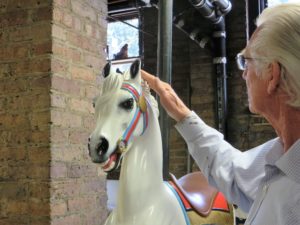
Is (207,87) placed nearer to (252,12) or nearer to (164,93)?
(252,12)

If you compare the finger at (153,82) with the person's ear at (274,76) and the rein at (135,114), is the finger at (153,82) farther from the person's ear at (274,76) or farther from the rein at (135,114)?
the person's ear at (274,76)

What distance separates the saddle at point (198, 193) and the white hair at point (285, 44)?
66 centimetres

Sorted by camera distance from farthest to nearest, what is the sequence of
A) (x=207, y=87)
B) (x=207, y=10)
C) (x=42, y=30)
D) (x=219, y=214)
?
(x=207, y=87)
(x=207, y=10)
(x=42, y=30)
(x=219, y=214)

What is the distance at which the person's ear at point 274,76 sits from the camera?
774 millimetres

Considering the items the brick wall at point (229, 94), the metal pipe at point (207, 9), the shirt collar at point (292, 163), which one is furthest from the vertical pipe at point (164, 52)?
the brick wall at point (229, 94)

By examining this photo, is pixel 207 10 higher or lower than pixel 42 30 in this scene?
higher

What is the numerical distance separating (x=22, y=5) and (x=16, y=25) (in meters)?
0.10

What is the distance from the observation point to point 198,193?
4.87 ft

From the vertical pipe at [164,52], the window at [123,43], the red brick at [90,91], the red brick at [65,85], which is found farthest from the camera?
the window at [123,43]

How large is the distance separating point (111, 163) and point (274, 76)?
49 centimetres

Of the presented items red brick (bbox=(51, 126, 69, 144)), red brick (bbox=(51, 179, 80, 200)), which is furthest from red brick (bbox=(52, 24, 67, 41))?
red brick (bbox=(51, 179, 80, 200))

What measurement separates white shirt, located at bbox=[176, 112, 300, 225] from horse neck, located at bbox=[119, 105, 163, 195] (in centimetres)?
10

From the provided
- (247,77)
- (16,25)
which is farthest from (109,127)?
(16,25)

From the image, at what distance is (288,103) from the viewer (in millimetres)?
774
